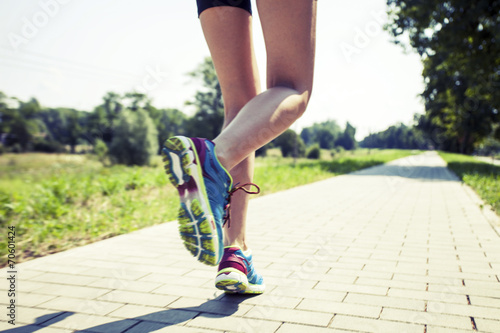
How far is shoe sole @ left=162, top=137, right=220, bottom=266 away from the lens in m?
1.30

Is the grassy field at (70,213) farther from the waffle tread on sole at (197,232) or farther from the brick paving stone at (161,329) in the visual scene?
the waffle tread on sole at (197,232)

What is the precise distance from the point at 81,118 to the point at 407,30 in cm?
4215

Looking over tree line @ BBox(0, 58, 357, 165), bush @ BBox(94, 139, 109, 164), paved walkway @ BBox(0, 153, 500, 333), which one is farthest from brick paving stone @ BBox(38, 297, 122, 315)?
bush @ BBox(94, 139, 109, 164)

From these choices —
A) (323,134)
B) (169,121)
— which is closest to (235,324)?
(169,121)

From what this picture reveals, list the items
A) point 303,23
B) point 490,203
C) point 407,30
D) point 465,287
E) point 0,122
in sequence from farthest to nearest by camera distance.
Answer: point 407,30
point 0,122
point 490,203
point 465,287
point 303,23

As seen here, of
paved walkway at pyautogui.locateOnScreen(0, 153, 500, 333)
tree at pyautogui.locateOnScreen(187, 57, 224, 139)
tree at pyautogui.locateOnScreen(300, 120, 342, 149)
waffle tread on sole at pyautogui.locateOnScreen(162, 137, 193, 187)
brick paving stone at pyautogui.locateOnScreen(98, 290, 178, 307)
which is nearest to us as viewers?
waffle tread on sole at pyautogui.locateOnScreen(162, 137, 193, 187)

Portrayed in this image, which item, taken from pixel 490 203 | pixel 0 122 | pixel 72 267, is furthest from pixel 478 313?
pixel 0 122

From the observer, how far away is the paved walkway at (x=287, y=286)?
1.54 m

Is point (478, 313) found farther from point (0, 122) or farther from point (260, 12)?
point (0, 122)

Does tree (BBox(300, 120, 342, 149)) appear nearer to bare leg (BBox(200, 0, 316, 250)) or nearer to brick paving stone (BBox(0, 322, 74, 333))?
bare leg (BBox(200, 0, 316, 250))

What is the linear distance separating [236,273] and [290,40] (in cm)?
98

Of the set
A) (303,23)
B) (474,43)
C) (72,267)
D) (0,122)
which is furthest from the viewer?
(474,43)

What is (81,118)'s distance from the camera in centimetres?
4903

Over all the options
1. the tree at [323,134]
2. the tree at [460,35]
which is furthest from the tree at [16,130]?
the tree at [323,134]
